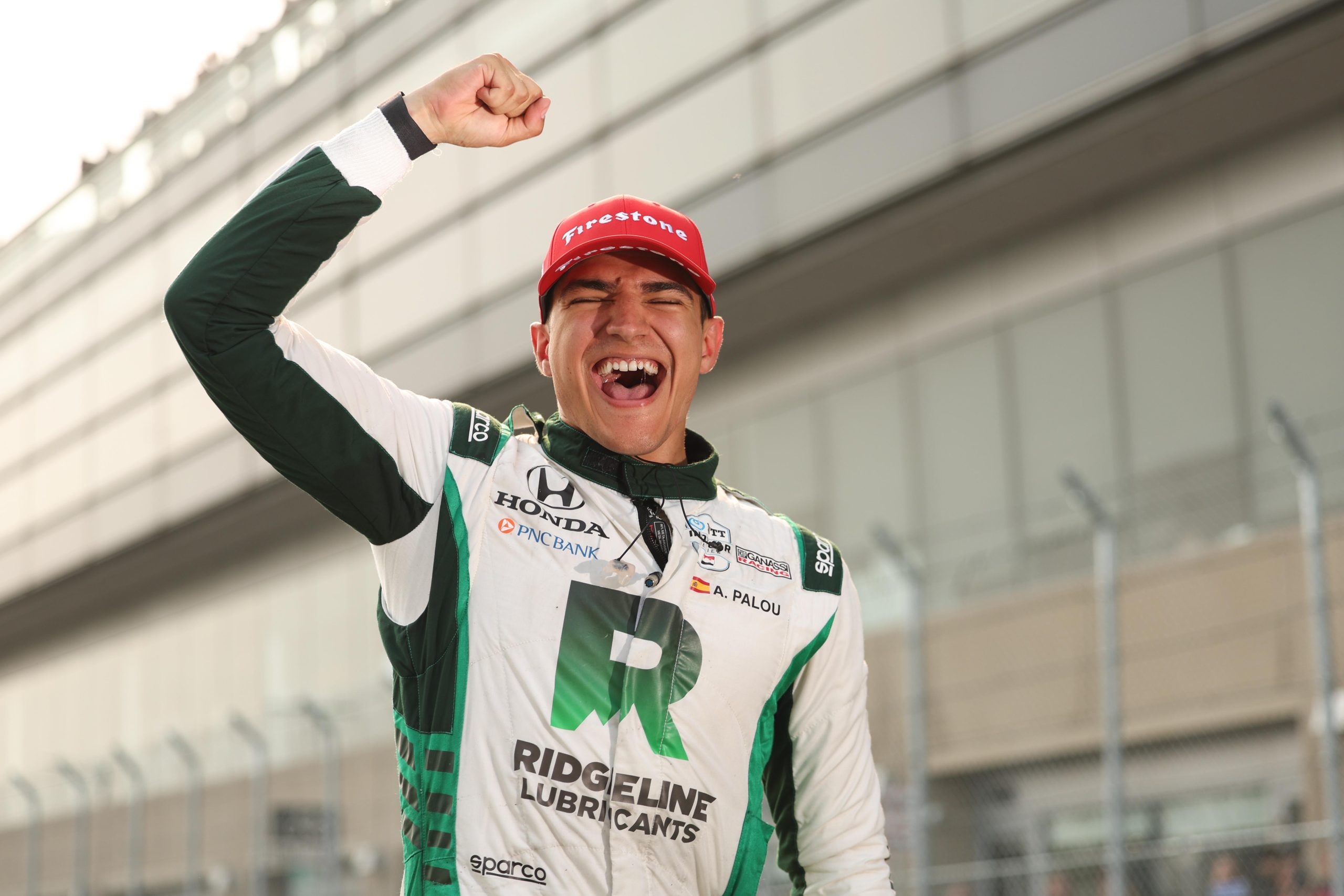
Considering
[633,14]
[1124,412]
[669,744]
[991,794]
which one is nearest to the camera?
[669,744]

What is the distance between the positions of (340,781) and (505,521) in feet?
64.2

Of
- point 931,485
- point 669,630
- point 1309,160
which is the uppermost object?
point 1309,160

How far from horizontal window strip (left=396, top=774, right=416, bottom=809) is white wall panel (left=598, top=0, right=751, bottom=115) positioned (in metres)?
16.2

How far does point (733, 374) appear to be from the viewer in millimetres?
19625

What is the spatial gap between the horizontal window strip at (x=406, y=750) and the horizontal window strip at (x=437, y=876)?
18 centimetres

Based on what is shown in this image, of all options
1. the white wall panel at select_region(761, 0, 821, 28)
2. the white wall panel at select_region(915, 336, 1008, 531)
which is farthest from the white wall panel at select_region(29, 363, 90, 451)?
the white wall panel at select_region(915, 336, 1008, 531)

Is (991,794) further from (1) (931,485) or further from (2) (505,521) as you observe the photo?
(2) (505,521)

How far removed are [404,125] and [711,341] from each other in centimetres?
86

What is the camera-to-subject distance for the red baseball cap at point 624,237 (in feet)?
9.55

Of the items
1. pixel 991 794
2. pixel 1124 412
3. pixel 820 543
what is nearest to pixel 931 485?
pixel 1124 412

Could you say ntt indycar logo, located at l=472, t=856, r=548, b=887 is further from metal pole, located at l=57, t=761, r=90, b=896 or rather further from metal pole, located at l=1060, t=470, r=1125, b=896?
metal pole, located at l=57, t=761, r=90, b=896

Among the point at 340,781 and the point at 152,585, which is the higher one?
the point at 152,585

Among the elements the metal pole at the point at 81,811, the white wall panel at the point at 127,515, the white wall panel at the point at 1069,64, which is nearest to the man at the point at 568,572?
the white wall panel at the point at 1069,64

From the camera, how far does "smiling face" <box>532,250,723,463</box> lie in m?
2.92
